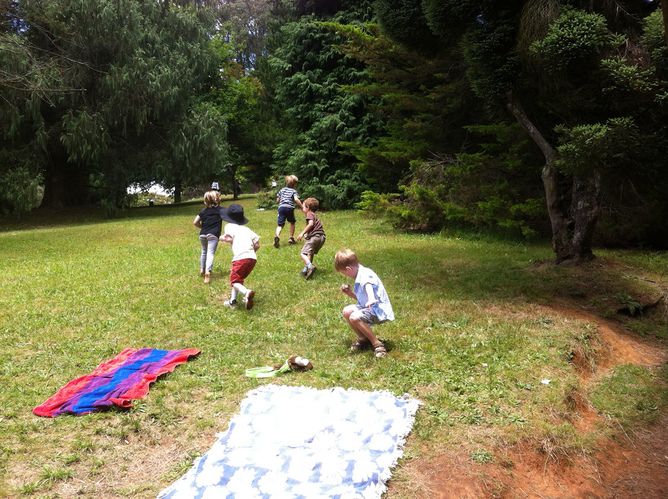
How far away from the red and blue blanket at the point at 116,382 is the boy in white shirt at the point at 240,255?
169 cm

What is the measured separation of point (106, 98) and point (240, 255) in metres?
17.5

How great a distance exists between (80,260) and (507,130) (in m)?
10.0

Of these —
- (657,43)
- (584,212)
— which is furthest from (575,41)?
(584,212)

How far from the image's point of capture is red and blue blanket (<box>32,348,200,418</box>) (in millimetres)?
4590

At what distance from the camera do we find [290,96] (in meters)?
23.7

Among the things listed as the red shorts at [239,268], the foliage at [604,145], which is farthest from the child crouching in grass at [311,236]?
the foliage at [604,145]

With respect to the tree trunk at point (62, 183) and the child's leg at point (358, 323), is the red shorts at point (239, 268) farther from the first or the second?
the tree trunk at point (62, 183)

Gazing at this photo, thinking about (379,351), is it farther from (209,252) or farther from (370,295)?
(209,252)

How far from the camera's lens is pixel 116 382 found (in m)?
5.00

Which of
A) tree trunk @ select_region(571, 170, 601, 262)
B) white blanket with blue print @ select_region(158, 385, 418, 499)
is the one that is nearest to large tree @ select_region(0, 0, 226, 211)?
tree trunk @ select_region(571, 170, 601, 262)

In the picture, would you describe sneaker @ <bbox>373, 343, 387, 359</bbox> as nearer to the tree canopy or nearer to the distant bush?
the tree canopy

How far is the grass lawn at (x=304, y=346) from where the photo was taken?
159 inches

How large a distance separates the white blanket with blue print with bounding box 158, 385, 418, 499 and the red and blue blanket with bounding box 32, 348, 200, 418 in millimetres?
1113

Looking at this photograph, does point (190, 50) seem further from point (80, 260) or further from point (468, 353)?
point (468, 353)
